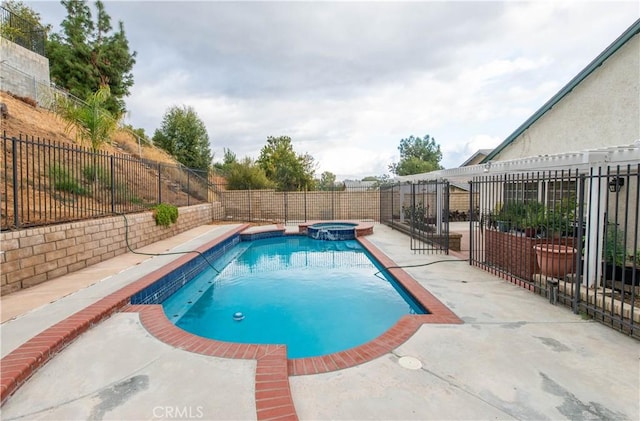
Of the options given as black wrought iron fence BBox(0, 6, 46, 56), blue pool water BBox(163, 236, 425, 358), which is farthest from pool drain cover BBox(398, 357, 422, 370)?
black wrought iron fence BBox(0, 6, 46, 56)

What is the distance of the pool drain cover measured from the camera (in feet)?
9.46

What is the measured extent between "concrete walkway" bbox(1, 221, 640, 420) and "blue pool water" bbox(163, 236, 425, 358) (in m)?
1.25

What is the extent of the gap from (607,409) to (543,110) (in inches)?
369

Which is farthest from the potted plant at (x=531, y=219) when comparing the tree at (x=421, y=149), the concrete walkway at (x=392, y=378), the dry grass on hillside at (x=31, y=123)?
the tree at (x=421, y=149)

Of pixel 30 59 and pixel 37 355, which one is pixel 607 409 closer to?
pixel 37 355

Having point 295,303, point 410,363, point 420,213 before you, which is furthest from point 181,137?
point 410,363

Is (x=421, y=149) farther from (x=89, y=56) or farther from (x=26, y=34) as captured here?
(x=26, y=34)

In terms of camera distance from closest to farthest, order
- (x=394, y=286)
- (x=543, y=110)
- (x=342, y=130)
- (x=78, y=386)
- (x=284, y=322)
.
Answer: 1. (x=78, y=386)
2. (x=284, y=322)
3. (x=394, y=286)
4. (x=543, y=110)
5. (x=342, y=130)

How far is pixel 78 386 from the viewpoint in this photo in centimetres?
260

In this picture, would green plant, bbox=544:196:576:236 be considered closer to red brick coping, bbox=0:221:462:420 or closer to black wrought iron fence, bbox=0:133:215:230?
red brick coping, bbox=0:221:462:420

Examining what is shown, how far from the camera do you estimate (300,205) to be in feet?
60.6

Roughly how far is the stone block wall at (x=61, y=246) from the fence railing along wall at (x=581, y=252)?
7585 mm

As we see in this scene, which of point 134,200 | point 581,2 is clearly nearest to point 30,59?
point 134,200

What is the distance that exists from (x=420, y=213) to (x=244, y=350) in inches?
380
